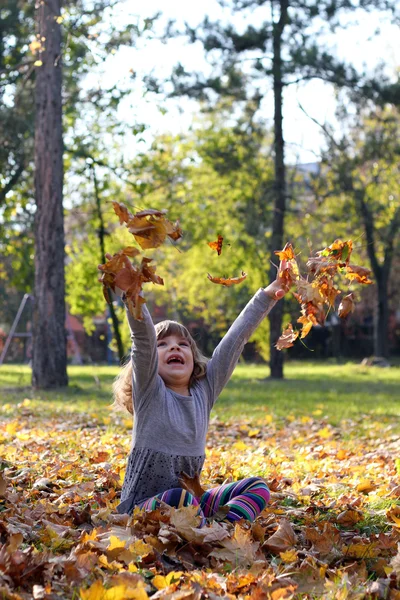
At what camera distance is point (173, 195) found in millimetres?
23422

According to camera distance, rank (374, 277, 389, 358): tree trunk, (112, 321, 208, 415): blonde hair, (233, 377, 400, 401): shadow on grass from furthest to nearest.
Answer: (374, 277, 389, 358): tree trunk, (233, 377, 400, 401): shadow on grass, (112, 321, 208, 415): blonde hair

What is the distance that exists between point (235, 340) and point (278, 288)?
35 centimetres

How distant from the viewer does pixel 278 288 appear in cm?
414

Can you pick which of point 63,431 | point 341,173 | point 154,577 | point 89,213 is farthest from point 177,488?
point 89,213

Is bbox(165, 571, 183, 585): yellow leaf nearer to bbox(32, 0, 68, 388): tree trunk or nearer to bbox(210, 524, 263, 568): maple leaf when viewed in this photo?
bbox(210, 524, 263, 568): maple leaf

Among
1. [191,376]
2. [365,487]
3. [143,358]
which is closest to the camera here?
[143,358]

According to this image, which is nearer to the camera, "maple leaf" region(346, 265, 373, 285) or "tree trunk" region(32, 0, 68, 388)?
"maple leaf" region(346, 265, 373, 285)

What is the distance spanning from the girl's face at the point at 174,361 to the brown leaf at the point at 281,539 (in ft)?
2.90

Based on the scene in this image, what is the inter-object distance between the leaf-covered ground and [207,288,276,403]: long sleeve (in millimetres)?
749

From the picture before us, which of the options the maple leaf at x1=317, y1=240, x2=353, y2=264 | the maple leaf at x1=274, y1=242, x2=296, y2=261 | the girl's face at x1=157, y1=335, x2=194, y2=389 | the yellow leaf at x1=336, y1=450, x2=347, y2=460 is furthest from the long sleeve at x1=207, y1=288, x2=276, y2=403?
the yellow leaf at x1=336, y1=450, x2=347, y2=460

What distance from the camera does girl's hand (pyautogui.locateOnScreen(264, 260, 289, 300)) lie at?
4.05 metres

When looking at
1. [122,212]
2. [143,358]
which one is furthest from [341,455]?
[122,212]

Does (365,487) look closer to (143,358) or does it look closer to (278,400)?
(143,358)

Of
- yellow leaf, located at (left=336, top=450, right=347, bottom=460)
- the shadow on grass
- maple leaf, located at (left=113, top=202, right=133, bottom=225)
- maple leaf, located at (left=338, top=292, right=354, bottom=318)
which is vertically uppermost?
maple leaf, located at (left=113, top=202, right=133, bottom=225)
